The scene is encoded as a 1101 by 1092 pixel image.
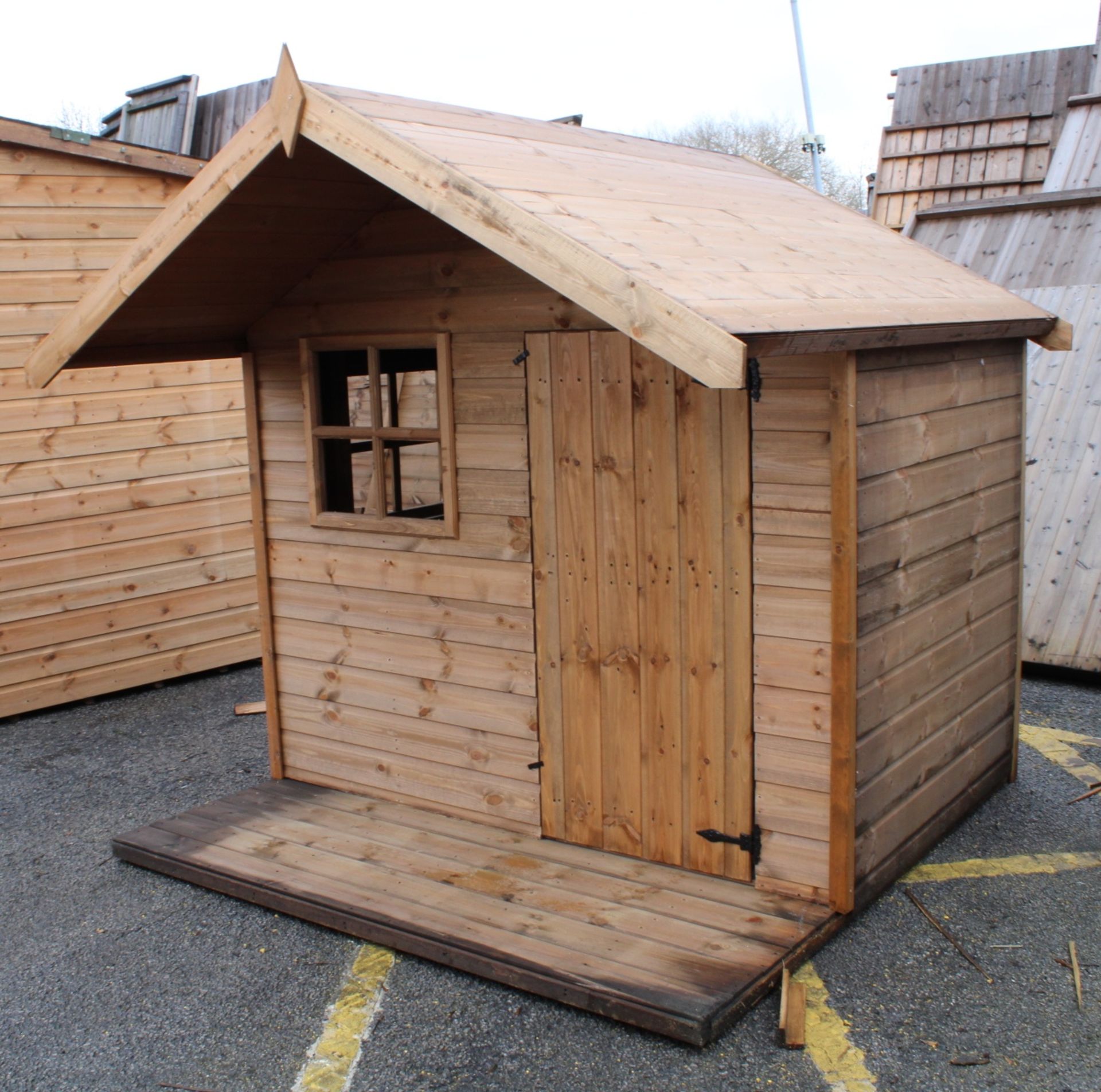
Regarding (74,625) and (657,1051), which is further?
(74,625)

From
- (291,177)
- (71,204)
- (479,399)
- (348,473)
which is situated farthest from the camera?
(71,204)

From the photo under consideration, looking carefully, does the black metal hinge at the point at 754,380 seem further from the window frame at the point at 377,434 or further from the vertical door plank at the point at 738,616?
the window frame at the point at 377,434

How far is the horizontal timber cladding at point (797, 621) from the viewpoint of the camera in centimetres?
415

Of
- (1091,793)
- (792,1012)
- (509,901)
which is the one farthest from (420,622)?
(1091,793)

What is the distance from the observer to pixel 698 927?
14.0 ft

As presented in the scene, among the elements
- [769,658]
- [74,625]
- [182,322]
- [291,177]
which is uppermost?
[291,177]

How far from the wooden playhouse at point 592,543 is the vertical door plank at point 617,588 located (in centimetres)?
1

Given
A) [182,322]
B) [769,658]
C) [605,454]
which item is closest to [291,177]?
[182,322]

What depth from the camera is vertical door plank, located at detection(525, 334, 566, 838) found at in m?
4.77

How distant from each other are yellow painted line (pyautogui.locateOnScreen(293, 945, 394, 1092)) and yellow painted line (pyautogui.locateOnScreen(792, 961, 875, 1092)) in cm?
139

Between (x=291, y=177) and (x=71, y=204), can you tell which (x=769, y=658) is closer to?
(x=291, y=177)

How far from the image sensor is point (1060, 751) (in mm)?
6312

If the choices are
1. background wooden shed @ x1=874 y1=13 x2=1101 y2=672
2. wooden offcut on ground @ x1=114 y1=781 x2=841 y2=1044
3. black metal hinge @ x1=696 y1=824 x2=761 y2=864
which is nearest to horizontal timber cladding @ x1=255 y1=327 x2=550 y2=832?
wooden offcut on ground @ x1=114 y1=781 x2=841 y2=1044

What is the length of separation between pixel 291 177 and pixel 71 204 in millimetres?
3593
